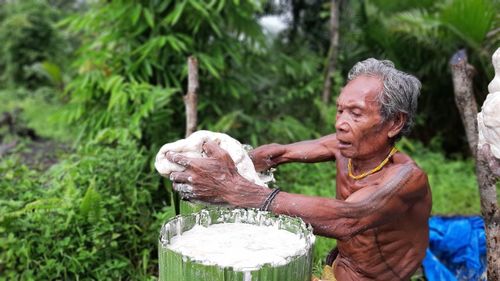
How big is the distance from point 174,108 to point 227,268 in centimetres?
357

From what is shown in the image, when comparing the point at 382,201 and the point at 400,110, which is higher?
the point at 400,110

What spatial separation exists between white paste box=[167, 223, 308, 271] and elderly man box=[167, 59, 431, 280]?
91mm

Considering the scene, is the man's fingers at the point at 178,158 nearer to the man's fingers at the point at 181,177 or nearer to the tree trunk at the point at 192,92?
the man's fingers at the point at 181,177

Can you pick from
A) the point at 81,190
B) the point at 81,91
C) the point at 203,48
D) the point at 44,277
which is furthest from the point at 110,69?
the point at 44,277

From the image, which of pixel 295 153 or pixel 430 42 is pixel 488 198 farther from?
pixel 430 42

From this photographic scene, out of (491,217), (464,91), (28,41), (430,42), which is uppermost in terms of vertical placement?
(28,41)

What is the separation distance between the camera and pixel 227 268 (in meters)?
1.32

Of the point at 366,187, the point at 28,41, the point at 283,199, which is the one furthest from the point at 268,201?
the point at 28,41

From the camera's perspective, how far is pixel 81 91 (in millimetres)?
4664

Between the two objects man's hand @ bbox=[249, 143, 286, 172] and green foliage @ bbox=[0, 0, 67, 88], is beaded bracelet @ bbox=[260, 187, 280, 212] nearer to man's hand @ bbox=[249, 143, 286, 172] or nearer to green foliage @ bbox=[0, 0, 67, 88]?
man's hand @ bbox=[249, 143, 286, 172]

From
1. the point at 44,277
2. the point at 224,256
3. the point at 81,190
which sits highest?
the point at 224,256

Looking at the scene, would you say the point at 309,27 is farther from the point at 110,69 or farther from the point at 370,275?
the point at 370,275

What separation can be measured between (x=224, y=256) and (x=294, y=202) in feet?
0.82

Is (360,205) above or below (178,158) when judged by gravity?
below
